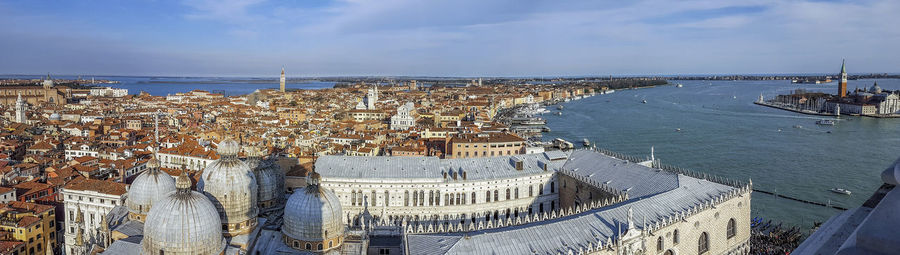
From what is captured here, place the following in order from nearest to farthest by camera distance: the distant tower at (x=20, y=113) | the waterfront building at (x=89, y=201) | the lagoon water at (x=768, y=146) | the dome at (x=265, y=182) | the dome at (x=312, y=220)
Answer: the dome at (x=312, y=220) → the dome at (x=265, y=182) → the waterfront building at (x=89, y=201) → the lagoon water at (x=768, y=146) → the distant tower at (x=20, y=113)

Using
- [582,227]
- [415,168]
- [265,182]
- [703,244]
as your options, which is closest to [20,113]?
[415,168]

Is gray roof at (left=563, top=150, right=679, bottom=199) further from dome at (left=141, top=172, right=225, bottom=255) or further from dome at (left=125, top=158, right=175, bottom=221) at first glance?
dome at (left=125, top=158, right=175, bottom=221)

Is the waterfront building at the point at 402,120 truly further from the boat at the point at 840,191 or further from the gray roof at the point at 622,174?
the boat at the point at 840,191

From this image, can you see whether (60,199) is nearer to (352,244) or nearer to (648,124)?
(352,244)

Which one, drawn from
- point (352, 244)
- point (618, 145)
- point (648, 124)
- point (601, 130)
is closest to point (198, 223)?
point (352, 244)

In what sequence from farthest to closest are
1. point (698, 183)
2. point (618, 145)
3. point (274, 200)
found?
point (618, 145), point (698, 183), point (274, 200)

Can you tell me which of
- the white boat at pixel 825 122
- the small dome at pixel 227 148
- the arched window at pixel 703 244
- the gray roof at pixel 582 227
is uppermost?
the small dome at pixel 227 148

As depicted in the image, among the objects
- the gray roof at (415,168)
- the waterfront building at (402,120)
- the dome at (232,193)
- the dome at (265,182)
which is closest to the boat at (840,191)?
the gray roof at (415,168)
